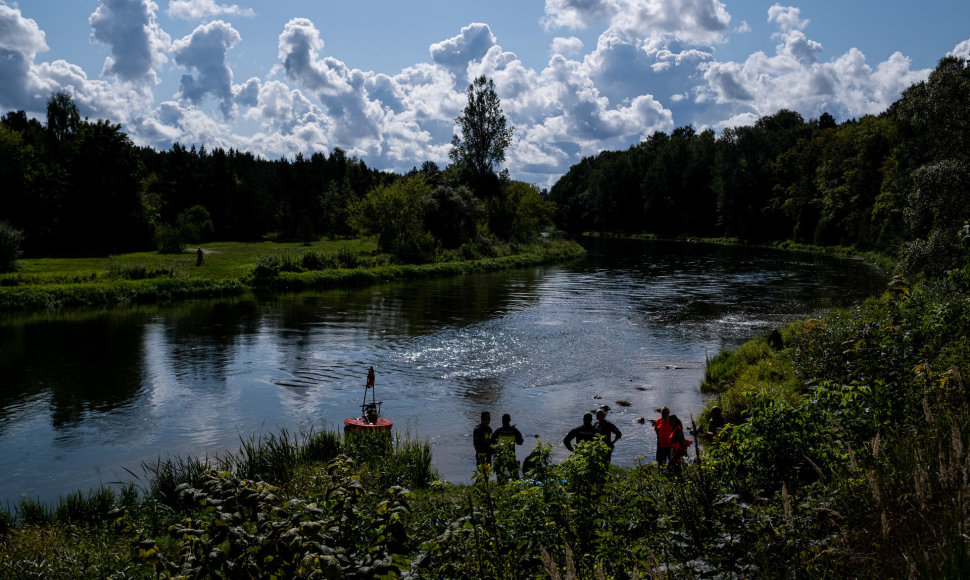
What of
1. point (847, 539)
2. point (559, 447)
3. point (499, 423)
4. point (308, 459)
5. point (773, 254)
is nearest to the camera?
point (847, 539)

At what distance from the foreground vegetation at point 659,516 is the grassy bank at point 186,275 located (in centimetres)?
3139

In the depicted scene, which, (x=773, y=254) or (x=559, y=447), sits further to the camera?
(x=773, y=254)

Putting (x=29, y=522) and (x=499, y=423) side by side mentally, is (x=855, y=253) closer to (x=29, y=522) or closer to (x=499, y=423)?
(x=499, y=423)

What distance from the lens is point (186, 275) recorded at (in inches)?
1737

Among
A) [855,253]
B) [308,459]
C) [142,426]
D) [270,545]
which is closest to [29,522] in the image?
[308,459]

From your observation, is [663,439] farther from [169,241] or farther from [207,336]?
[169,241]

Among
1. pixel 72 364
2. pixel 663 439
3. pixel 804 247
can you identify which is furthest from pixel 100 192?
pixel 804 247

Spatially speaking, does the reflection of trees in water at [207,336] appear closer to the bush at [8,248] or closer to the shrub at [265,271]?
the shrub at [265,271]

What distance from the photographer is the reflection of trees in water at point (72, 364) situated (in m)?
19.8

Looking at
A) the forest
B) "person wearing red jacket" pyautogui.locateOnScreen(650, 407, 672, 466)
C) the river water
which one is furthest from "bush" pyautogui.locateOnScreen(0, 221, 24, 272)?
"person wearing red jacket" pyautogui.locateOnScreen(650, 407, 672, 466)

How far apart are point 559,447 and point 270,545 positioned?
11.9 metres

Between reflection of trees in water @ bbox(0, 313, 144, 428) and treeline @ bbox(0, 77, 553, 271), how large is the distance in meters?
16.3

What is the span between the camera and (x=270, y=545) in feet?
15.1

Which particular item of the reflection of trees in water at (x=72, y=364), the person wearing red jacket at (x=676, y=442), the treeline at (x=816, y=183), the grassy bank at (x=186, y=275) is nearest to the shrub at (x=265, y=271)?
the grassy bank at (x=186, y=275)
